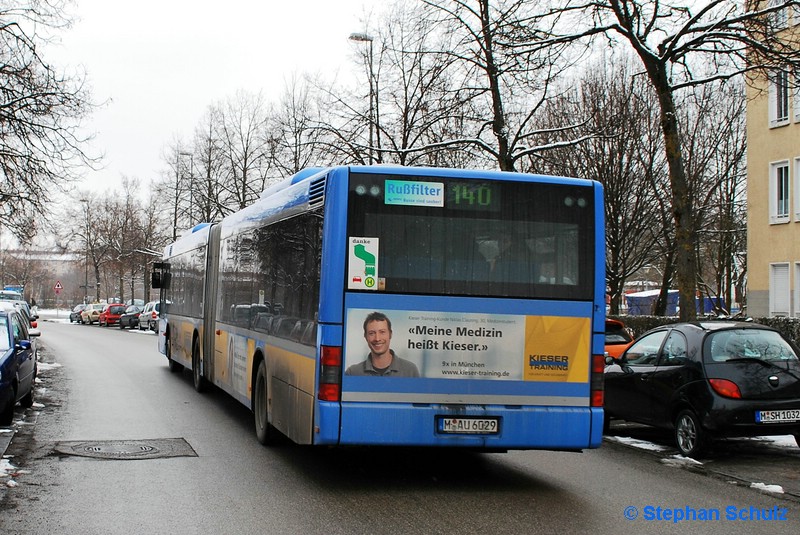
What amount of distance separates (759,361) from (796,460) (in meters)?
1.23

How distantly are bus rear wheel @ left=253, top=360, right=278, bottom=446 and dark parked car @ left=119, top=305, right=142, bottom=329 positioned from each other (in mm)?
45137

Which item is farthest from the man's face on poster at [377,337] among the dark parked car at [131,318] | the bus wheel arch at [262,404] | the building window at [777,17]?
the dark parked car at [131,318]

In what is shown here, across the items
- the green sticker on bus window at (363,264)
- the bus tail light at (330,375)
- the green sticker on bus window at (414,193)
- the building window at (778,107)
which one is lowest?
the bus tail light at (330,375)

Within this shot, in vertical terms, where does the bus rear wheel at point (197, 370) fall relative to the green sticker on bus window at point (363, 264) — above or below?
below

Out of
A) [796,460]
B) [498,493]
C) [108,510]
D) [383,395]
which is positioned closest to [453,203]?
[383,395]

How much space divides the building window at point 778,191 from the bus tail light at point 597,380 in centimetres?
2675

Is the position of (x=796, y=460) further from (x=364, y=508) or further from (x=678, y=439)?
(x=364, y=508)

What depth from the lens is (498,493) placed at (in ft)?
25.8

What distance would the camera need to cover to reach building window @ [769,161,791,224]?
1267 inches

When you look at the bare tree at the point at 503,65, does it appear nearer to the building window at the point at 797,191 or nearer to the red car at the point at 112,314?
the building window at the point at 797,191

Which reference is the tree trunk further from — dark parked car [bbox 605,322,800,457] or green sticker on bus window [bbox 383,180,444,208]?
green sticker on bus window [bbox 383,180,444,208]

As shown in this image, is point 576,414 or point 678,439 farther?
point 678,439

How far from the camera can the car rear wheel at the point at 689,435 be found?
9.74m

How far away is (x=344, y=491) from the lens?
7.84 metres
